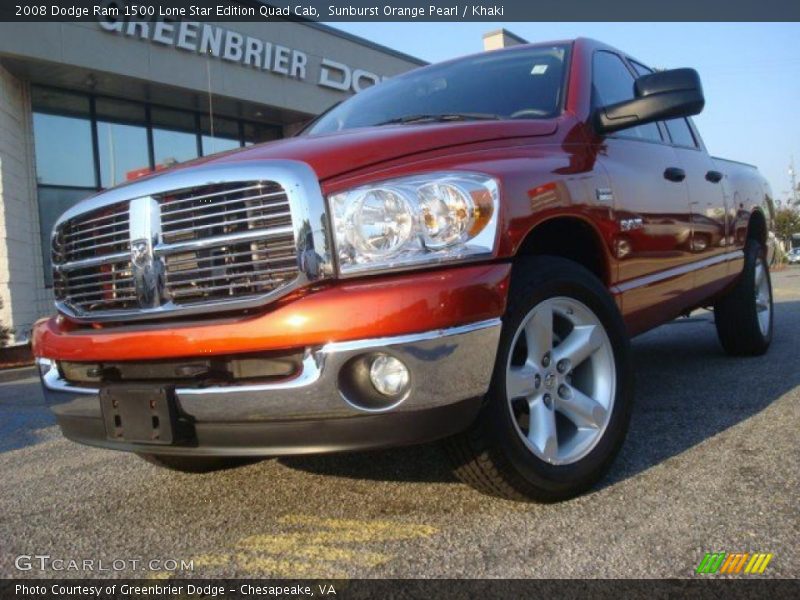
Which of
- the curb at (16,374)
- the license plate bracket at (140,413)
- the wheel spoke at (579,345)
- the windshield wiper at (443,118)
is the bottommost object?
the curb at (16,374)

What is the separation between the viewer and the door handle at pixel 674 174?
146 inches

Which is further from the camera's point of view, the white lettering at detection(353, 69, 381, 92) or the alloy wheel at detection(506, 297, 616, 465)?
the white lettering at detection(353, 69, 381, 92)

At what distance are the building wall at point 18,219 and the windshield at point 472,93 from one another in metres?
8.08

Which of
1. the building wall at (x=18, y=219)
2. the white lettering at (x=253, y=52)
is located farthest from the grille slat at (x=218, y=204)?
the white lettering at (x=253, y=52)

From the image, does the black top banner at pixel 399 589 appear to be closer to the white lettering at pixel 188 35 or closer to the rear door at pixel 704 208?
the rear door at pixel 704 208

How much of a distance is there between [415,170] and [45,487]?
7.32 ft

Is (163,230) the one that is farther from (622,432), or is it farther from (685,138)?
(685,138)

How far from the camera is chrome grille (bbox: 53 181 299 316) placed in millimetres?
2203

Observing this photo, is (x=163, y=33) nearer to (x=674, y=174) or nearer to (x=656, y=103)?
(x=674, y=174)

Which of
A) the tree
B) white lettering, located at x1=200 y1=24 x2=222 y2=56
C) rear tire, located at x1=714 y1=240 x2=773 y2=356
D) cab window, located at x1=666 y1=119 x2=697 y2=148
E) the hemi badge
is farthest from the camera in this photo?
the tree

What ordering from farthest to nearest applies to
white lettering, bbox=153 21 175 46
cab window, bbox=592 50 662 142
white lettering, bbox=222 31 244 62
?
1. white lettering, bbox=222 31 244 62
2. white lettering, bbox=153 21 175 46
3. cab window, bbox=592 50 662 142

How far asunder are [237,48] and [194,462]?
11.8 m

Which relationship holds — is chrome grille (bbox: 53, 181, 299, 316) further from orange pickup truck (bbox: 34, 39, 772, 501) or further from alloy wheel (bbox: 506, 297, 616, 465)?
alloy wheel (bbox: 506, 297, 616, 465)

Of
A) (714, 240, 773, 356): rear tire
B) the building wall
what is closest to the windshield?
(714, 240, 773, 356): rear tire
